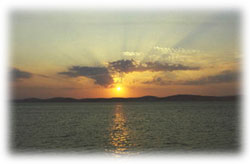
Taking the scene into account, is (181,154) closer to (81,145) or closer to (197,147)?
(197,147)

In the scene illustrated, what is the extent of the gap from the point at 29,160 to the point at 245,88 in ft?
55.0

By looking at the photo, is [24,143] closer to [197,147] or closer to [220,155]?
[197,147]

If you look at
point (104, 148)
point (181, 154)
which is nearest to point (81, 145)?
point (104, 148)

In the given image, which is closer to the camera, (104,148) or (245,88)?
(245,88)

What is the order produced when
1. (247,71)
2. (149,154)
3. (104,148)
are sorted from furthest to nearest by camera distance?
(104,148), (149,154), (247,71)

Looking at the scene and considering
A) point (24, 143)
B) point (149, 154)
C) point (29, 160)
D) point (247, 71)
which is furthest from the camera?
point (24, 143)

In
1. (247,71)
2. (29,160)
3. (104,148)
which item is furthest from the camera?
(104,148)

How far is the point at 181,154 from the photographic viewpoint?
867 inches

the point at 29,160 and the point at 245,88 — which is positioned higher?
the point at 245,88

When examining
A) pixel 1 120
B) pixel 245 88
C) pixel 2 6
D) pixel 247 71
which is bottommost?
pixel 1 120

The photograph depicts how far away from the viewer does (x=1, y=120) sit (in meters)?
19.0

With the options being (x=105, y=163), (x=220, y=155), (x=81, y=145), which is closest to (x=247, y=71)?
(x=220, y=155)

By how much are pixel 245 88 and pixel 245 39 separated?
3648 millimetres

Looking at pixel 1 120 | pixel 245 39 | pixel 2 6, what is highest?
pixel 2 6
